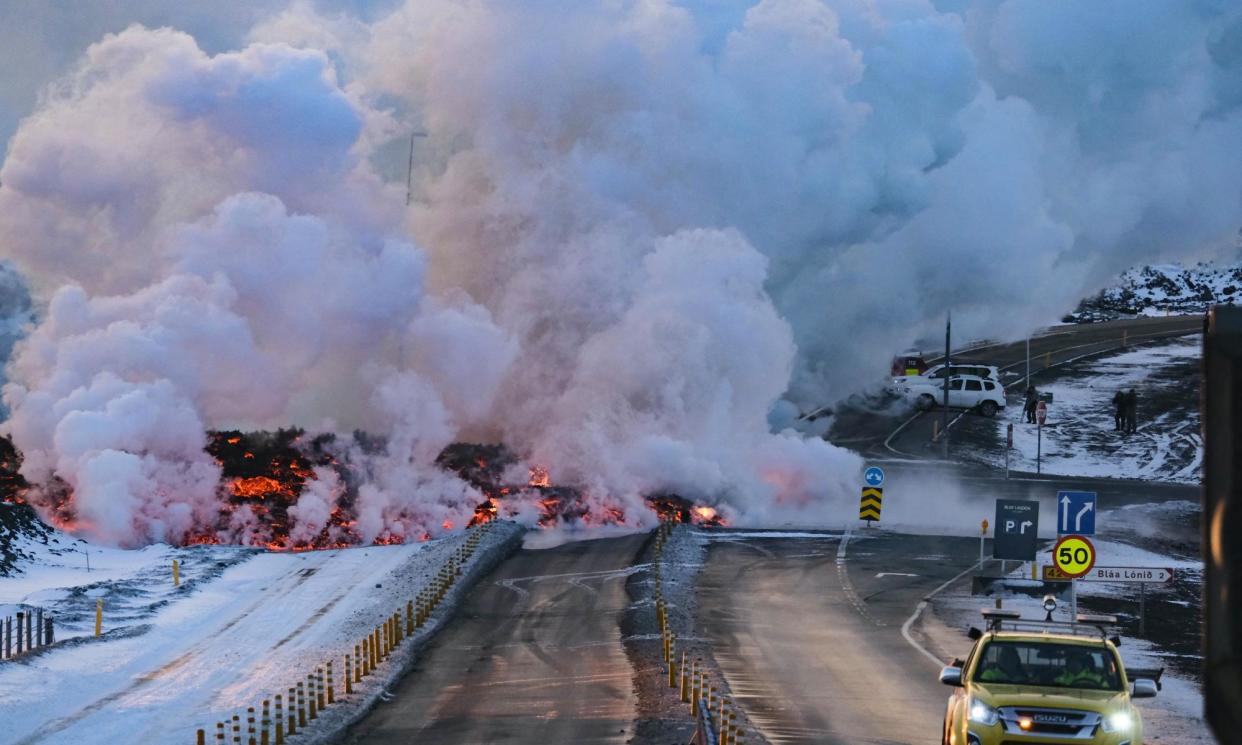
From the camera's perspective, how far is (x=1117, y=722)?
596 inches

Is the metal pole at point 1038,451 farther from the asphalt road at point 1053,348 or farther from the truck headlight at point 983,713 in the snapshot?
the truck headlight at point 983,713

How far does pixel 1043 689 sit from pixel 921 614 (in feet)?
63.7

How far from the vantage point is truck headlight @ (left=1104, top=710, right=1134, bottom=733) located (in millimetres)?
15086

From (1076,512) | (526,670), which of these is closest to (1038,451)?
(1076,512)

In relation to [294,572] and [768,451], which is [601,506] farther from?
[294,572]

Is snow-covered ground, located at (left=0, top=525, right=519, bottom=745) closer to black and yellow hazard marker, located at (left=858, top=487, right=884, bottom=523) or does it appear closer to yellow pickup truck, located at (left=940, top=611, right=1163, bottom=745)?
black and yellow hazard marker, located at (left=858, top=487, right=884, bottom=523)

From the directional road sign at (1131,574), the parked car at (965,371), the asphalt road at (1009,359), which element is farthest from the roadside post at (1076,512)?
the parked car at (965,371)

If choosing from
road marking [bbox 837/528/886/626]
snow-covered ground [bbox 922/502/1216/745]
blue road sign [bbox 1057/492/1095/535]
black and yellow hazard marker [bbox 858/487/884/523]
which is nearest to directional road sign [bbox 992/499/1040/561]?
snow-covered ground [bbox 922/502/1216/745]

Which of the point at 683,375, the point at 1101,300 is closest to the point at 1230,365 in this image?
the point at 683,375

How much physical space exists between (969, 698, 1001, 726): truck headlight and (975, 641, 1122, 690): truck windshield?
0.59 metres

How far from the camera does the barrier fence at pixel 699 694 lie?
58.7ft

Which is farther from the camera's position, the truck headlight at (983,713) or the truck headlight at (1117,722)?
the truck headlight at (983,713)

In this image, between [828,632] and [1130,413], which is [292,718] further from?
[1130,413]

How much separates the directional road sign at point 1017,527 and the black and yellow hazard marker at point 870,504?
18952mm
